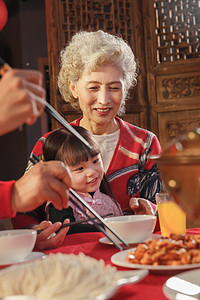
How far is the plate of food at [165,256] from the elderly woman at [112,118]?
1045 mm

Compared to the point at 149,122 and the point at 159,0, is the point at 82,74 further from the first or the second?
the point at 159,0

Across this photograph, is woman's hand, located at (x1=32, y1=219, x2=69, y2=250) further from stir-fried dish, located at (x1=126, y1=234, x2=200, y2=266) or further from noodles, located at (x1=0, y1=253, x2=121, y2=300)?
noodles, located at (x1=0, y1=253, x2=121, y2=300)

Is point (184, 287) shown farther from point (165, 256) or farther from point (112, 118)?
point (112, 118)

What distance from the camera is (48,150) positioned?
1843 mm

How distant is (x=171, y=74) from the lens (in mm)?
3096

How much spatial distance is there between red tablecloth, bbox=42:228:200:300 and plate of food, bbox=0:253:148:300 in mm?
48

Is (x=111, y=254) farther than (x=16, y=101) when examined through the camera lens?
Yes

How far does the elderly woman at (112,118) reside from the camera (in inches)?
77.0

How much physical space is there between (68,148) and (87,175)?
14 cm

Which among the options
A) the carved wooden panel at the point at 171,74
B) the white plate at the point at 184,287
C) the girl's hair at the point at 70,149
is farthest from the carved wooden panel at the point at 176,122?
the white plate at the point at 184,287

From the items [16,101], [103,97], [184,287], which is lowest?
[184,287]

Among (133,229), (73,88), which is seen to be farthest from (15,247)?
(73,88)

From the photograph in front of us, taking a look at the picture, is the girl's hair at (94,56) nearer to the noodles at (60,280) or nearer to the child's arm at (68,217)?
the child's arm at (68,217)

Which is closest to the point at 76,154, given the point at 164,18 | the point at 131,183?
the point at 131,183
